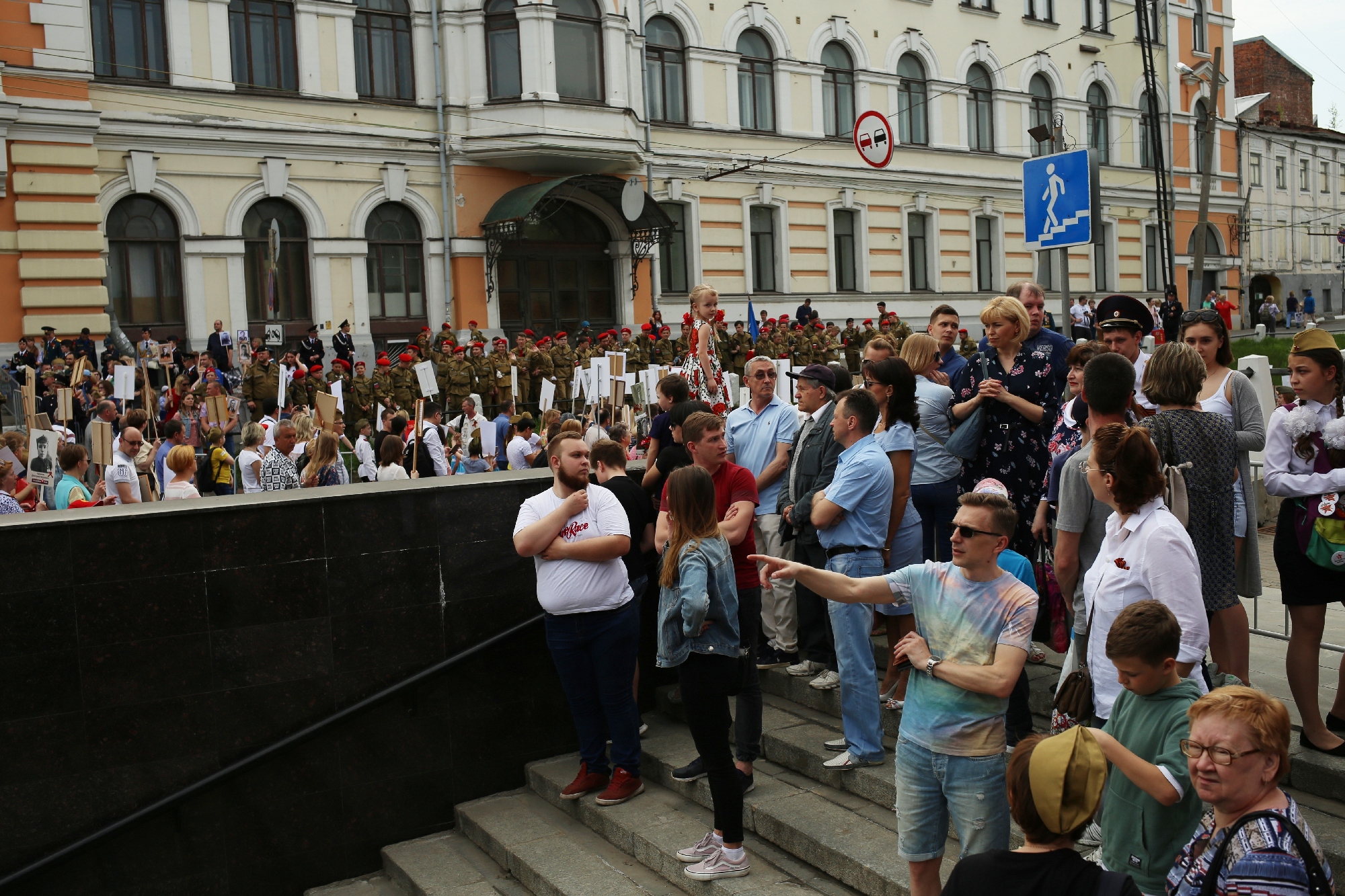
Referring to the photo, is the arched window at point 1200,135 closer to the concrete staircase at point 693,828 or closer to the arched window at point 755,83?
the arched window at point 755,83

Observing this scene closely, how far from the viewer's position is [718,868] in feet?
17.5

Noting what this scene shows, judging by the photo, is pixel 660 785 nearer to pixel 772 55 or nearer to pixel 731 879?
pixel 731 879

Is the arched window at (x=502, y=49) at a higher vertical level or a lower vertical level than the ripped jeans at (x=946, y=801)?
higher

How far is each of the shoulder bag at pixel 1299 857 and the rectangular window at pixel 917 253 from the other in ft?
104

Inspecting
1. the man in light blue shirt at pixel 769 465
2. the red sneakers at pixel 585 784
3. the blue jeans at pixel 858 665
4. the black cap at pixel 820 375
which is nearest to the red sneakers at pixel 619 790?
the red sneakers at pixel 585 784

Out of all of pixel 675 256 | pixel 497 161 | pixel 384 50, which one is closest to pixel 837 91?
pixel 675 256

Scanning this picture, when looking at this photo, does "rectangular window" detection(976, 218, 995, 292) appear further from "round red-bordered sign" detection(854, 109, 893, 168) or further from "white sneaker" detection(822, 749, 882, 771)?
"white sneaker" detection(822, 749, 882, 771)

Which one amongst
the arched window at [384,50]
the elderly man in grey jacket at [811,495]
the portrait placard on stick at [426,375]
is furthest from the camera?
the arched window at [384,50]

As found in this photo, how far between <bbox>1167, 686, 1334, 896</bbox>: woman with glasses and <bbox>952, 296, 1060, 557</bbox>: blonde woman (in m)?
3.27

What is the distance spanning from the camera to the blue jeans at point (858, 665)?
5.54 m

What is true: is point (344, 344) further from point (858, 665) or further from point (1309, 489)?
point (1309, 489)

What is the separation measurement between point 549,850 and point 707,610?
1.98 m

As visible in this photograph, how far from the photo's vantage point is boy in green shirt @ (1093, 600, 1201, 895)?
3.34m

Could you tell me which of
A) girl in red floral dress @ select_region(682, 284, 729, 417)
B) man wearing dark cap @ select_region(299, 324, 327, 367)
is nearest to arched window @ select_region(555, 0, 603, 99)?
man wearing dark cap @ select_region(299, 324, 327, 367)
